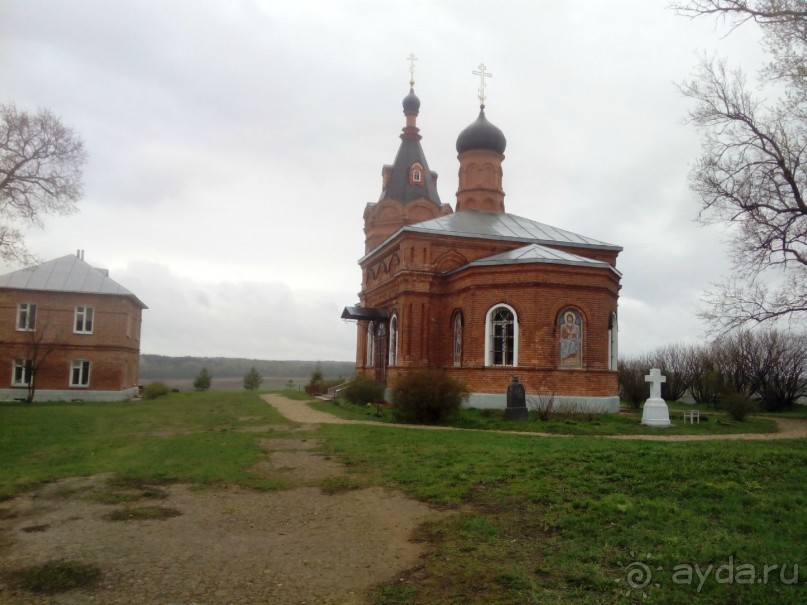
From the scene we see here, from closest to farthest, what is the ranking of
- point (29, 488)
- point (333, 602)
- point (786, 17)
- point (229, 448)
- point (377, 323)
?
point (333, 602), point (29, 488), point (786, 17), point (229, 448), point (377, 323)

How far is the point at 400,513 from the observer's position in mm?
6859

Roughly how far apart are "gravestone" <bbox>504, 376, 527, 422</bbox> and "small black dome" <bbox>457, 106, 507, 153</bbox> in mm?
14115

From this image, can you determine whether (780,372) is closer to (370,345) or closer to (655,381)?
(655,381)

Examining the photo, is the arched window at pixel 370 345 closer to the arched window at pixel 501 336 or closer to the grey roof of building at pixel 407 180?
the grey roof of building at pixel 407 180

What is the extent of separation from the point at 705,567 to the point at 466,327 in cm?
1558

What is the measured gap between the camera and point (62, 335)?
28094 millimetres

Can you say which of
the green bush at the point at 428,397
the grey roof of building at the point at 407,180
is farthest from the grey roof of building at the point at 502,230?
the green bush at the point at 428,397

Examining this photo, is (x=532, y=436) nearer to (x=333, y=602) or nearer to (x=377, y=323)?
(x=333, y=602)

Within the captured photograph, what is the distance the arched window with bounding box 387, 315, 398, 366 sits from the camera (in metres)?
23.8

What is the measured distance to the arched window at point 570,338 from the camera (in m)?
Result: 18.8

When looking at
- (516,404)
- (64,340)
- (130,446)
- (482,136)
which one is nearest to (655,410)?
(516,404)

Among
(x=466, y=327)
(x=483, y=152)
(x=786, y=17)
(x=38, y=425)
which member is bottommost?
(x=38, y=425)

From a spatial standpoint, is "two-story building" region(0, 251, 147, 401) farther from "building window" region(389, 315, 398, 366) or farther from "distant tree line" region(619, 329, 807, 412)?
"distant tree line" region(619, 329, 807, 412)

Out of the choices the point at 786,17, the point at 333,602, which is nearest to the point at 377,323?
the point at 786,17
